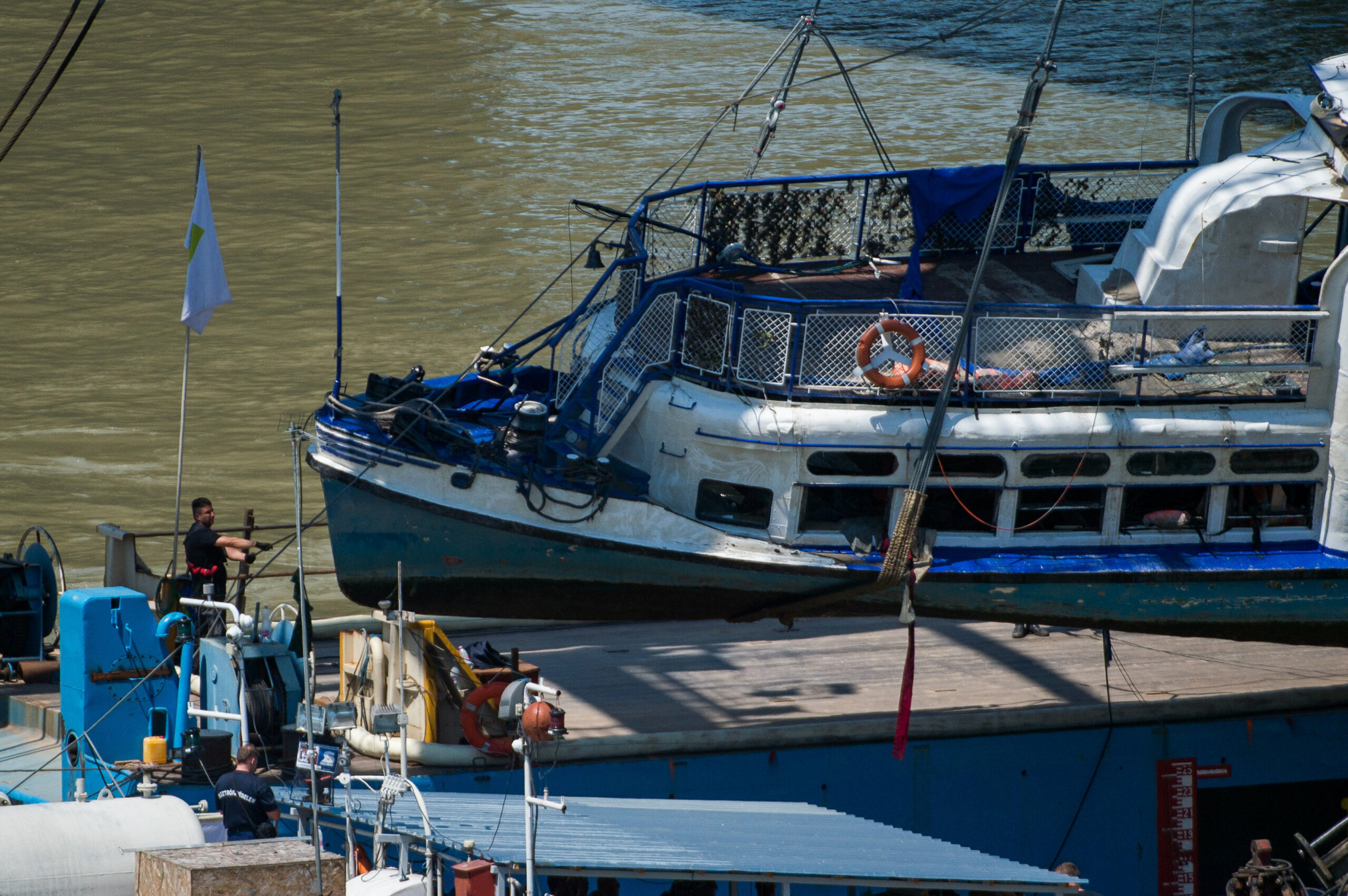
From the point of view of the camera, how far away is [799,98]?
42.6 metres

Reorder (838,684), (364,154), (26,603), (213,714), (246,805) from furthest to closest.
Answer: (364,154)
(838,684)
(26,603)
(213,714)
(246,805)

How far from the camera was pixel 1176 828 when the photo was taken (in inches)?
606

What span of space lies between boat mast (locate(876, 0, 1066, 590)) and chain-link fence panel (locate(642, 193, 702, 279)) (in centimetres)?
359

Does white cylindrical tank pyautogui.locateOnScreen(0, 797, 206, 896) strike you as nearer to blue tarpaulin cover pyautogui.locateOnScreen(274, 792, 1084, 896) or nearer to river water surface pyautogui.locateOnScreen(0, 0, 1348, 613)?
blue tarpaulin cover pyautogui.locateOnScreen(274, 792, 1084, 896)

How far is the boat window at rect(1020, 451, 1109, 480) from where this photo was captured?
44.0 ft

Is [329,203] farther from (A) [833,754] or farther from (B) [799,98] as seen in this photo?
(A) [833,754]

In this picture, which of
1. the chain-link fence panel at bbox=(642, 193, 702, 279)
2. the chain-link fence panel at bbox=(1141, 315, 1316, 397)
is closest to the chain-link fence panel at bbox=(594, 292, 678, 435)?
the chain-link fence panel at bbox=(642, 193, 702, 279)

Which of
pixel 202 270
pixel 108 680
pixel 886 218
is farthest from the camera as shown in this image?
pixel 886 218

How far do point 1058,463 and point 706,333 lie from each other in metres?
3.20

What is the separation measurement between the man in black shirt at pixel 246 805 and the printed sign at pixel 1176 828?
28.3 feet

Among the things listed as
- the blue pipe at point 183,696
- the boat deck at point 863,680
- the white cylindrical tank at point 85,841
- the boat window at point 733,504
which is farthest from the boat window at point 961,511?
the white cylindrical tank at point 85,841

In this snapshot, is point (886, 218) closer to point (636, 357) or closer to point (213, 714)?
point (636, 357)

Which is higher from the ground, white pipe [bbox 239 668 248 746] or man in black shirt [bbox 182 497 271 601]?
man in black shirt [bbox 182 497 271 601]

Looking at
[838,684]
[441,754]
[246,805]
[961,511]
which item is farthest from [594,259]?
[246,805]
